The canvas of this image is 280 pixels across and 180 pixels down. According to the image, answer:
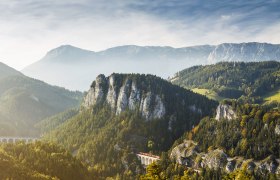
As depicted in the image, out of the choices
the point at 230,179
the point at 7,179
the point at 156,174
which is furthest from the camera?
the point at 7,179

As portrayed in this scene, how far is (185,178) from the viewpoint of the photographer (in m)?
109

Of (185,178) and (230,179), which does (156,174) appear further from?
(230,179)

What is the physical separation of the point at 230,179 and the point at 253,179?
97.6 metres

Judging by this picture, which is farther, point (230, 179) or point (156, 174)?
point (230, 179)

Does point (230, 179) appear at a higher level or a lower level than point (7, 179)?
higher

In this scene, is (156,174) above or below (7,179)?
above

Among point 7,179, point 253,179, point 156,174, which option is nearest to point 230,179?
point 156,174

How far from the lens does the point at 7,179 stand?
647 feet

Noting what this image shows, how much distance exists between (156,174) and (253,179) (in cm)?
11297

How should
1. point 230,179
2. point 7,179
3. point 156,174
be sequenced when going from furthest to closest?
point 7,179
point 230,179
point 156,174

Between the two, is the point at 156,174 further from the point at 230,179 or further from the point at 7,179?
the point at 7,179

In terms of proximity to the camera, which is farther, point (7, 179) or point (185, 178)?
point (7, 179)

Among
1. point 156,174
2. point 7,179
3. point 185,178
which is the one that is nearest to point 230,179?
point 185,178

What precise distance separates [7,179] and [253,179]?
383 ft
